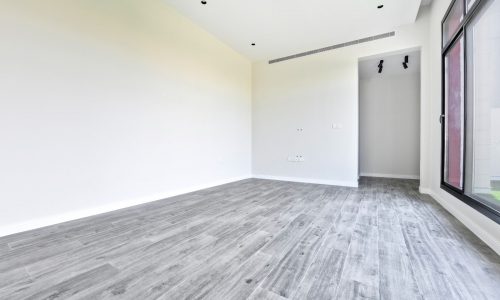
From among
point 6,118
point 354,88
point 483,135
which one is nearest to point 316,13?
point 354,88

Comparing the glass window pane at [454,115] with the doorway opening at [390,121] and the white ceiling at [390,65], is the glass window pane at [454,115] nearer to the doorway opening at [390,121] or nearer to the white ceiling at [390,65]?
the white ceiling at [390,65]

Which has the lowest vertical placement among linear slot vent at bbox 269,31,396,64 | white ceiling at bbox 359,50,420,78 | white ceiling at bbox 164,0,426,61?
white ceiling at bbox 359,50,420,78

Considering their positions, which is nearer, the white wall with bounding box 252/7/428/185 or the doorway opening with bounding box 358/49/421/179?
the white wall with bounding box 252/7/428/185

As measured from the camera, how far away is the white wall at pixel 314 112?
4230mm

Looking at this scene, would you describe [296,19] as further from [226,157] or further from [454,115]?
[226,157]

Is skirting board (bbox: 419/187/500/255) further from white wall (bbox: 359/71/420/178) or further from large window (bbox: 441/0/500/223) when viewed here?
white wall (bbox: 359/71/420/178)

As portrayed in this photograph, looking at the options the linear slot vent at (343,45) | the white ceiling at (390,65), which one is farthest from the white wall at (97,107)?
the white ceiling at (390,65)

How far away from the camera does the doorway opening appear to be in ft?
17.8

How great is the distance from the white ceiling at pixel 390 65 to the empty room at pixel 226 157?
0.47 ft

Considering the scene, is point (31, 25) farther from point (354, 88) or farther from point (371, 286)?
point (354, 88)

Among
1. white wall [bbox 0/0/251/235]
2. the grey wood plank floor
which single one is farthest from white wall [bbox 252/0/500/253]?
white wall [bbox 0/0/251/235]

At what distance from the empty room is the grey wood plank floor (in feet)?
0.05

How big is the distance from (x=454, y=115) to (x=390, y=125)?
9.84ft

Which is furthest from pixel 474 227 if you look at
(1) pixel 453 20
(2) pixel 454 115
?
(1) pixel 453 20
